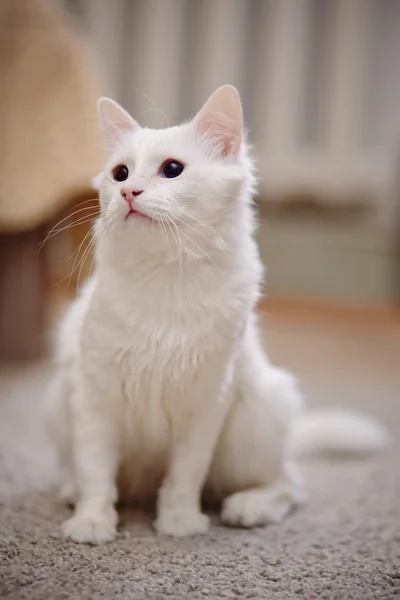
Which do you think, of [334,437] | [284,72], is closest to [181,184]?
[334,437]

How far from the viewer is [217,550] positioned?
106cm

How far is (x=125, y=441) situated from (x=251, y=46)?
2877 mm

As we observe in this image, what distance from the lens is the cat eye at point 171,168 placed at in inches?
40.0

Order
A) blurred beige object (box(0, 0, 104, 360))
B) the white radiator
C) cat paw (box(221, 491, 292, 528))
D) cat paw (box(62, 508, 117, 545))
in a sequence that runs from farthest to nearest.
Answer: the white radiator, blurred beige object (box(0, 0, 104, 360)), cat paw (box(221, 491, 292, 528)), cat paw (box(62, 508, 117, 545))

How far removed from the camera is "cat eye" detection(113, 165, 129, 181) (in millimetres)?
1048

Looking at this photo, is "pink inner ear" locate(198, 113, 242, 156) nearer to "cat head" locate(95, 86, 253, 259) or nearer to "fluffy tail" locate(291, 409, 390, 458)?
"cat head" locate(95, 86, 253, 259)

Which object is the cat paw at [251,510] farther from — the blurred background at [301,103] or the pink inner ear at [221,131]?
the blurred background at [301,103]

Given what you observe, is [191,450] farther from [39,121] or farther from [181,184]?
[39,121]

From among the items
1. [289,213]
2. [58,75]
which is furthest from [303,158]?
[58,75]

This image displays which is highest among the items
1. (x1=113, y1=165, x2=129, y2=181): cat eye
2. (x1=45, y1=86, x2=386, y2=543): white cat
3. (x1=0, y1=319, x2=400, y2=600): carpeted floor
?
(x1=113, y1=165, x2=129, y2=181): cat eye

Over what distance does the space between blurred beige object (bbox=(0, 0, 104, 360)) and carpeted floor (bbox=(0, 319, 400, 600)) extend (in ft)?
2.27

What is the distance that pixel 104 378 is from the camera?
1.07 metres

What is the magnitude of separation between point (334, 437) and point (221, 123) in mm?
804

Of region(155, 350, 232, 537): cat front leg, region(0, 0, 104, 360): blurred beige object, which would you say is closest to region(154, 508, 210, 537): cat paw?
region(155, 350, 232, 537): cat front leg
